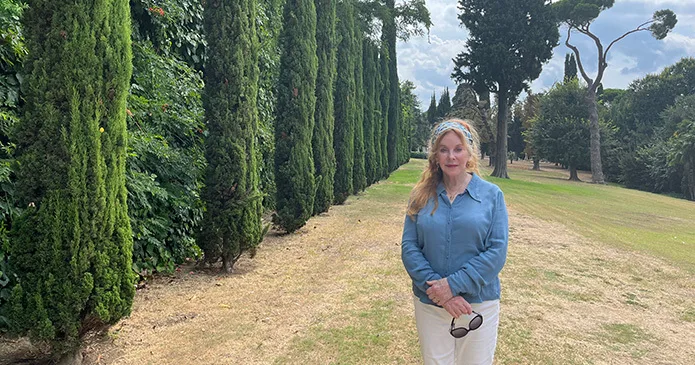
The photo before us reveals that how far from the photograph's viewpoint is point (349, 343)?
13.0 ft

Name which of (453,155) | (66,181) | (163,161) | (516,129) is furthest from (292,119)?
(516,129)

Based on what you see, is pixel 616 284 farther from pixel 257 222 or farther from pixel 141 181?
pixel 141 181

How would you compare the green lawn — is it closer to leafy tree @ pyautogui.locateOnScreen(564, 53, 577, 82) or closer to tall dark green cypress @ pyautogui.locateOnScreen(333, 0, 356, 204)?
tall dark green cypress @ pyautogui.locateOnScreen(333, 0, 356, 204)

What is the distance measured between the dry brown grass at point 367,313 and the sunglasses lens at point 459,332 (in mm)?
1604

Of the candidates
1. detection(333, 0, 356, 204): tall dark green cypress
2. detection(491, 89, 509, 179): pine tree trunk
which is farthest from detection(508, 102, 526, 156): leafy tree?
detection(333, 0, 356, 204): tall dark green cypress

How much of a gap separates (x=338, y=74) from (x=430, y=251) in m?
13.0

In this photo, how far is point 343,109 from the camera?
14.5 metres

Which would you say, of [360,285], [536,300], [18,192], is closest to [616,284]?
[536,300]

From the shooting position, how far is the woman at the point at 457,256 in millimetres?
2164

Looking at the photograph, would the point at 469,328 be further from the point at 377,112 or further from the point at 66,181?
the point at 377,112

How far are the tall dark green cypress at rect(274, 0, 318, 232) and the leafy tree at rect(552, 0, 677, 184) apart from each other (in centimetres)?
3239

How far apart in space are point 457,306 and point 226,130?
15.2 ft

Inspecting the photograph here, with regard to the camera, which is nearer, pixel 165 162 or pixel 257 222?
pixel 165 162

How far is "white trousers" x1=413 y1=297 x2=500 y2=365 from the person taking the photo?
7.29ft
